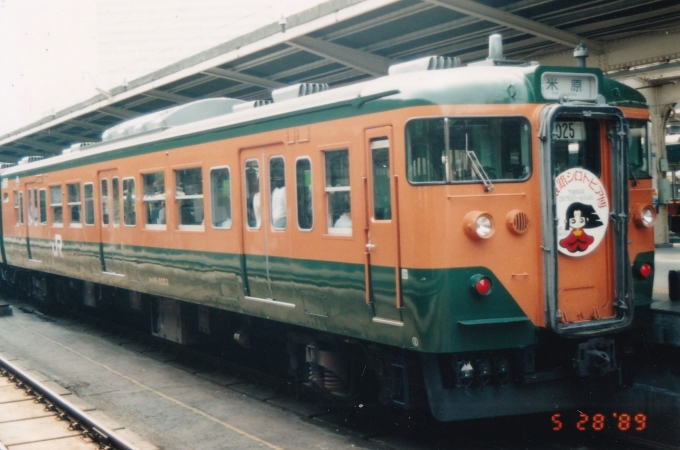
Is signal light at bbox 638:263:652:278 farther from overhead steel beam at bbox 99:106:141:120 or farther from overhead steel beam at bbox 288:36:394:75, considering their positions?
overhead steel beam at bbox 99:106:141:120

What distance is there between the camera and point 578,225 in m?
6.27

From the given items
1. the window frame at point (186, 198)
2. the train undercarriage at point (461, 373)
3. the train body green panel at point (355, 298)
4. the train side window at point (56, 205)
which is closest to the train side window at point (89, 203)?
the train side window at point (56, 205)

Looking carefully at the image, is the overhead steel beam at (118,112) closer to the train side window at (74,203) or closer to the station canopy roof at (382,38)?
the station canopy roof at (382,38)

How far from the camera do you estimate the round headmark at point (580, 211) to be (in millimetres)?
6207

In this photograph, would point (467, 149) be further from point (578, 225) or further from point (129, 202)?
point (129, 202)

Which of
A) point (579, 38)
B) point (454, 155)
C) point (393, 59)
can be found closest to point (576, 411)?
point (454, 155)

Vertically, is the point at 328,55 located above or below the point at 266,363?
above

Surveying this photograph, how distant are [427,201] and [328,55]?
8133mm

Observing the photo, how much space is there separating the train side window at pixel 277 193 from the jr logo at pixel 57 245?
768cm

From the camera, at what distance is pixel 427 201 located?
5957 mm

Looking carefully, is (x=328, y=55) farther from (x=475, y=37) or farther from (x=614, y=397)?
(x=614, y=397)

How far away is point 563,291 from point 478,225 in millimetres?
905

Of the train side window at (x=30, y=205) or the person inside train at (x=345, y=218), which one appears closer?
the person inside train at (x=345, y=218)

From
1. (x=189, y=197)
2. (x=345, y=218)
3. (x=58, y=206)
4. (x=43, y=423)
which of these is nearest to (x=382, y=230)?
(x=345, y=218)
